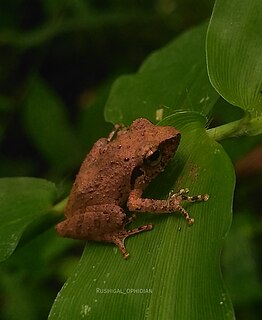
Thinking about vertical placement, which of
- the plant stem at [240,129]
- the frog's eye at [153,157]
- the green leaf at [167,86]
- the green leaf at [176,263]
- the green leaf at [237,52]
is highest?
the green leaf at [237,52]

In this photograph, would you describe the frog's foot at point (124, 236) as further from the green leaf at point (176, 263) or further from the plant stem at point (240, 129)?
the plant stem at point (240, 129)

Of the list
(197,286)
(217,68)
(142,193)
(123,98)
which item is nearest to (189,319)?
(197,286)

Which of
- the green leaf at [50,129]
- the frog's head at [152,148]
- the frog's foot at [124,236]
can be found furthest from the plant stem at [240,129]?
the green leaf at [50,129]

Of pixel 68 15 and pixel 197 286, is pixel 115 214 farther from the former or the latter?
pixel 68 15

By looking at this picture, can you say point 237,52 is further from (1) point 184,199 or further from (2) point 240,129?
(1) point 184,199

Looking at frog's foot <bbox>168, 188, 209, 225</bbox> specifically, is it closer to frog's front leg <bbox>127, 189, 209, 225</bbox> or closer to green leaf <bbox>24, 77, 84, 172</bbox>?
frog's front leg <bbox>127, 189, 209, 225</bbox>

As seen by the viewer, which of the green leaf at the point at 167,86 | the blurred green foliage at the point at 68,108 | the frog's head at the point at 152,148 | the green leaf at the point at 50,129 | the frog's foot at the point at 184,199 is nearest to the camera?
the frog's foot at the point at 184,199
